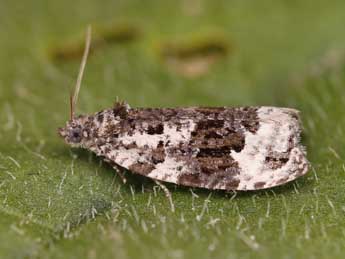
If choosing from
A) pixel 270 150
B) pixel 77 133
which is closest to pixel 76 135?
pixel 77 133

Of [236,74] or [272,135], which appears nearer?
[272,135]

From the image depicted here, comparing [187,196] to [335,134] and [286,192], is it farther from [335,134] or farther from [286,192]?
[335,134]

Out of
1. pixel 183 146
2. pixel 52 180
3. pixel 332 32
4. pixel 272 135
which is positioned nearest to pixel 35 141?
pixel 52 180

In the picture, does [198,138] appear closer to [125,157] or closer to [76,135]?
[125,157]

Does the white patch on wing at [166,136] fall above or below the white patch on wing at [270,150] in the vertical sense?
above

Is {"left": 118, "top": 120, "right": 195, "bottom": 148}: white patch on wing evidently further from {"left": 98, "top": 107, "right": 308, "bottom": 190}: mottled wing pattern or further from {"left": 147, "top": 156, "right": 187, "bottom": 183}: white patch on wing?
{"left": 147, "top": 156, "right": 187, "bottom": 183}: white patch on wing

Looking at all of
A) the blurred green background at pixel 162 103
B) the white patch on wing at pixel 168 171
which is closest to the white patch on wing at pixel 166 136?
the white patch on wing at pixel 168 171

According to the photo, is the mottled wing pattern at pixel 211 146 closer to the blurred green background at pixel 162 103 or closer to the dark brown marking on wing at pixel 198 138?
the dark brown marking on wing at pixel 198 138
